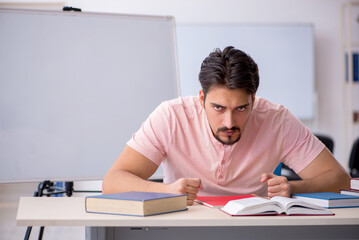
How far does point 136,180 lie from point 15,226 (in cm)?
284

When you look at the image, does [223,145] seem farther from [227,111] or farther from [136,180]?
[136,180]

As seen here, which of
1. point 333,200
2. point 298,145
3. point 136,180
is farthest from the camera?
point 298,145

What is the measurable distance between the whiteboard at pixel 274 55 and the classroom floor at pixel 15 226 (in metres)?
1.82

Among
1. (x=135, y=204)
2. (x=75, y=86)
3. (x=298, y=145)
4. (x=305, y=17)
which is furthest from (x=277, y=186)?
(x=305, y=17)

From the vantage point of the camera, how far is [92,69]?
102 inches

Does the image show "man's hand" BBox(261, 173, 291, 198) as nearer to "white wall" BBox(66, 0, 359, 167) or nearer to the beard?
the beard

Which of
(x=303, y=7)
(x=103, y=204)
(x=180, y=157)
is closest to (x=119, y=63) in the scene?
(x=180, y=157)

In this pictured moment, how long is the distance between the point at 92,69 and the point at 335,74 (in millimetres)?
3319

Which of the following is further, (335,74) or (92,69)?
Answer: (335,74)

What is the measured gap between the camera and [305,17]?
503 centimetres

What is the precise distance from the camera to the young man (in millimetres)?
1709

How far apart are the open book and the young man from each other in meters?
0.38

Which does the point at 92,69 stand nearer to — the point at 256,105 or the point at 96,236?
the point at 256,105

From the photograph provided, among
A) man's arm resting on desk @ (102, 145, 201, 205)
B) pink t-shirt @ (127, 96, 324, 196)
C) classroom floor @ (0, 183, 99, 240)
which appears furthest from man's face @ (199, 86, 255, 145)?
classroom floor @ (0, 183, 99, 240)
